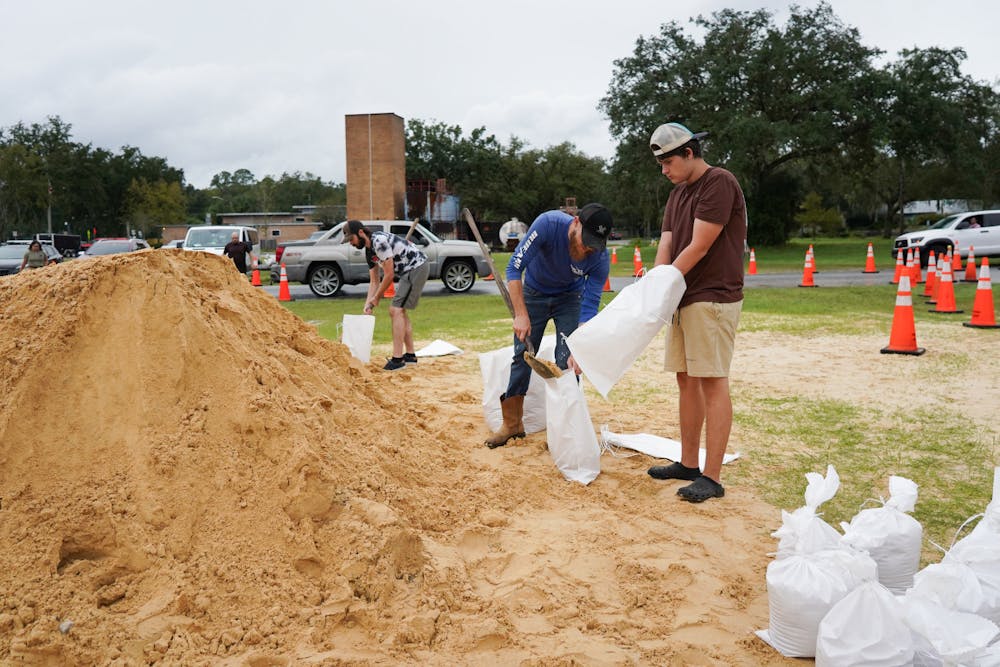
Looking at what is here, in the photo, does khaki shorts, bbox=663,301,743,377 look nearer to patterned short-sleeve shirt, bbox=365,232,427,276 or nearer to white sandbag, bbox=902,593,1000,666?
white sandbag, bbox=902,593,1000,666

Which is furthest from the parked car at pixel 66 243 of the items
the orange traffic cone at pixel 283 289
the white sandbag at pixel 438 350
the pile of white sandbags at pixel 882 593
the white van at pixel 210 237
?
the pile of white sandbags at pixel 882 593

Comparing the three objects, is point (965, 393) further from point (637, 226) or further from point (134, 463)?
point (637, 226)

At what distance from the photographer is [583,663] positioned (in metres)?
2.63

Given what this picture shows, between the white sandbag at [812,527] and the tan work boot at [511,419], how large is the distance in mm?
2522

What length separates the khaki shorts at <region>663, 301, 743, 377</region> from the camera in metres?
3.94

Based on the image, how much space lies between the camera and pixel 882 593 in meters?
2.31

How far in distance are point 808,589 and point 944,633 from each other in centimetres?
41

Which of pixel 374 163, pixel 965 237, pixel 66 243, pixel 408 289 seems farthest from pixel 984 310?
pixel 374 163

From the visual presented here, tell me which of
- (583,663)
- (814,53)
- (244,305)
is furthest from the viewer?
(814,53)

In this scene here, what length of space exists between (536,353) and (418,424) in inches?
→ 37.3

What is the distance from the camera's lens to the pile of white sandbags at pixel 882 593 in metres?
2.25

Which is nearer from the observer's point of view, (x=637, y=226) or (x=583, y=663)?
(x=583, y=663)

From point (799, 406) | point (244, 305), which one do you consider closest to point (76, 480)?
point (244, 305)

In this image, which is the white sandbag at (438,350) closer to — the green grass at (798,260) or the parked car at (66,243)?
the green grass at (798,260)
